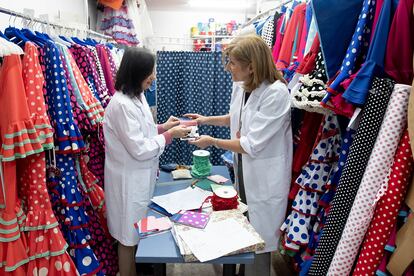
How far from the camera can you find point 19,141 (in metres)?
1.25

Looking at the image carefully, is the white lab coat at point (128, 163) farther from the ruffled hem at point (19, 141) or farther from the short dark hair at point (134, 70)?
the ruffled hem at point (19, 141)

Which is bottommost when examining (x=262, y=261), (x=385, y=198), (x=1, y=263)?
(x=262, y=261)

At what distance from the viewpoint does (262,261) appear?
204 cm

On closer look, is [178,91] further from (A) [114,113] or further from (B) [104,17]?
(A) [114,113]

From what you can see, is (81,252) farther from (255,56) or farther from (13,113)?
(255,56)

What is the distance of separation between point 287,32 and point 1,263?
1.92 m

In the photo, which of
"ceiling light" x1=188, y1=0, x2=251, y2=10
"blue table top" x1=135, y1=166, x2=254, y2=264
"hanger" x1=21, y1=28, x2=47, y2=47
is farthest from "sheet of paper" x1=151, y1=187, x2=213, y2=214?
"ceiling light" x1=188, y1=0, x2=251, y2=10

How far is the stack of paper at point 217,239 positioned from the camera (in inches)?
45.4

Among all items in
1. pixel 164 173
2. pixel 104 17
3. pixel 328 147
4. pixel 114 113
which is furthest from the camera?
pixel 104 17

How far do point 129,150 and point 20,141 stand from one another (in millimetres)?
586

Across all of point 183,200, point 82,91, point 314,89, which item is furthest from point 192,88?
point 314,89

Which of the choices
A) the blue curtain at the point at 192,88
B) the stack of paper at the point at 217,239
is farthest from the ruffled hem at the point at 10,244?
the blue curtain at the point at 192,88

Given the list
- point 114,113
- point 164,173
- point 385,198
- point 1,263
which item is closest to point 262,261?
point 164,173

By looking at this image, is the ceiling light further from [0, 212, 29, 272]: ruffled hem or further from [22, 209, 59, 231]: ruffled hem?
[0, 212, 29, 272]: ruffled hem
